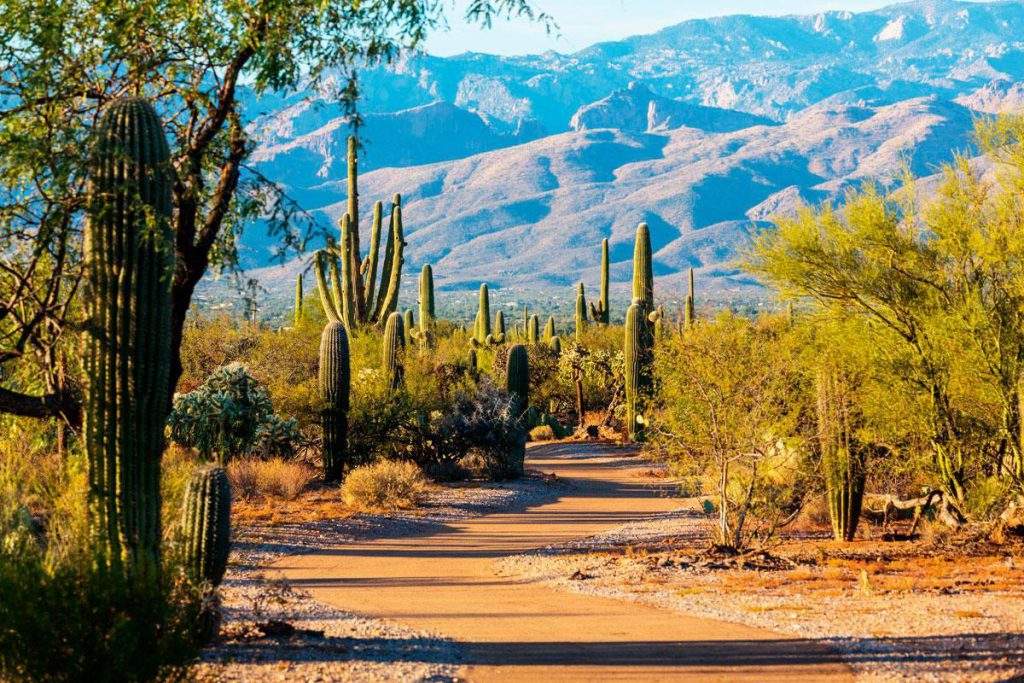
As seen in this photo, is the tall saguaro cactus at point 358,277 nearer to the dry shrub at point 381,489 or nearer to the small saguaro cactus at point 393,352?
the small saguaro cactus at point 393,352

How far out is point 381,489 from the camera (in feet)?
63.4

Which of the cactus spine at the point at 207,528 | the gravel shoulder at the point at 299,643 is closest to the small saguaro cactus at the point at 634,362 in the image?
the gravel shoulder at the point at 299,643

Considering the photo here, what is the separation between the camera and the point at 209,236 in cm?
931

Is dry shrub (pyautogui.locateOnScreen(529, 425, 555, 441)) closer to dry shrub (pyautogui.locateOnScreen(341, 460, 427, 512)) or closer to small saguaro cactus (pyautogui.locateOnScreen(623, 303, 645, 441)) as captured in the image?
small saguaro cactus (pyautogui.locateOnScreen(623, 303, 645, 441))

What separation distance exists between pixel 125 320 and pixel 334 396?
12.7 m

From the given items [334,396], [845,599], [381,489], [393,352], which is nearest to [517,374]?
[393,352]

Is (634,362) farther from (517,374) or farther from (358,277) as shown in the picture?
(358,277)

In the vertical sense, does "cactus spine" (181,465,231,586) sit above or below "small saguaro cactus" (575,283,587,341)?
below

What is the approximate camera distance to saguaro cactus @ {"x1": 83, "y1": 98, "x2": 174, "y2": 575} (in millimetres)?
8625

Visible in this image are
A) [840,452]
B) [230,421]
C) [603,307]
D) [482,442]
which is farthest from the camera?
[603,307]

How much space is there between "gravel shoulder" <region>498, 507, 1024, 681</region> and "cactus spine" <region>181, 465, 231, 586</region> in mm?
4336

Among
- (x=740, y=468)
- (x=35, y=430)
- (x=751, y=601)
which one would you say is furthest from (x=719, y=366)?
(x=35, y=430)

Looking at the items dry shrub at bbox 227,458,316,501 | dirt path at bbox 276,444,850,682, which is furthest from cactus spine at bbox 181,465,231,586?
dry shrub at bbox 227,458,316,501

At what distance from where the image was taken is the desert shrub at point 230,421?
20031 millimetres
